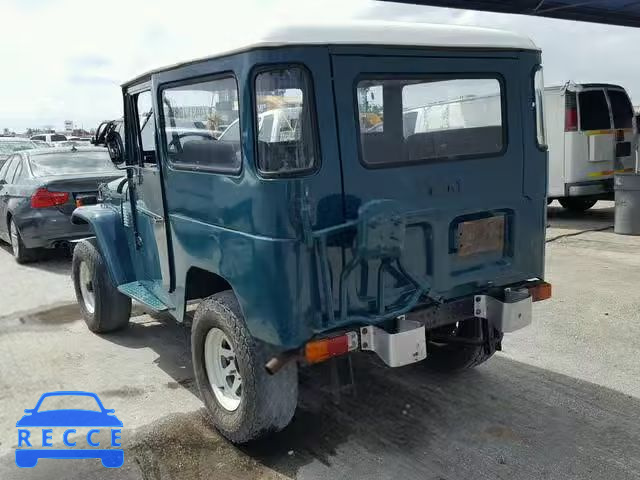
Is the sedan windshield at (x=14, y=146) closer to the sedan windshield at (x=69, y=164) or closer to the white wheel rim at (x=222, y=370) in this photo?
the sedan windshield at (x=69, y=164)

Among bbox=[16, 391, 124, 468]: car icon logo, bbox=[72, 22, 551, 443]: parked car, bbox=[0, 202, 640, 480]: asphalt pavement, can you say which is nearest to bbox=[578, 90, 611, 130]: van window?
bbox=[0, 202, 640, 480]: asphalt pavement

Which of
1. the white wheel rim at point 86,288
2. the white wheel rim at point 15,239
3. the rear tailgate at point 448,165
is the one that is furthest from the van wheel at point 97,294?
the white wheel rim at point 15,239

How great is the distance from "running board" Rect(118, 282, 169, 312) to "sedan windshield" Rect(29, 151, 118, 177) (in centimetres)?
418

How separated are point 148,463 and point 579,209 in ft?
35.9

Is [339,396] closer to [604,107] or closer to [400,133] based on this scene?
[400,133]

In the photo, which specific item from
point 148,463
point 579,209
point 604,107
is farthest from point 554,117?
point 148,463

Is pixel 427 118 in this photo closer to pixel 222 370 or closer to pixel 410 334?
pixel 410 334

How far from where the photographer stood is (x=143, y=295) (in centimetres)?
451

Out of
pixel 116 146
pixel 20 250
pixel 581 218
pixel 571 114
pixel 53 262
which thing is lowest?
pixel 581 218

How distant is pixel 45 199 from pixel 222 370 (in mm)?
5344

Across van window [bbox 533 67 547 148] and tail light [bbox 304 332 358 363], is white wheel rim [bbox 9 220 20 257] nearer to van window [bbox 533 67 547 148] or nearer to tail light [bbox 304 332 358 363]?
tail light [bbox 304 332 358 363]

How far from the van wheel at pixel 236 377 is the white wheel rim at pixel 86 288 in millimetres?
2105

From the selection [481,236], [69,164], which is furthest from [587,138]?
[69,164]

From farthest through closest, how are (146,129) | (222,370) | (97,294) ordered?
(97,294) → (146,129) → (222,370)
